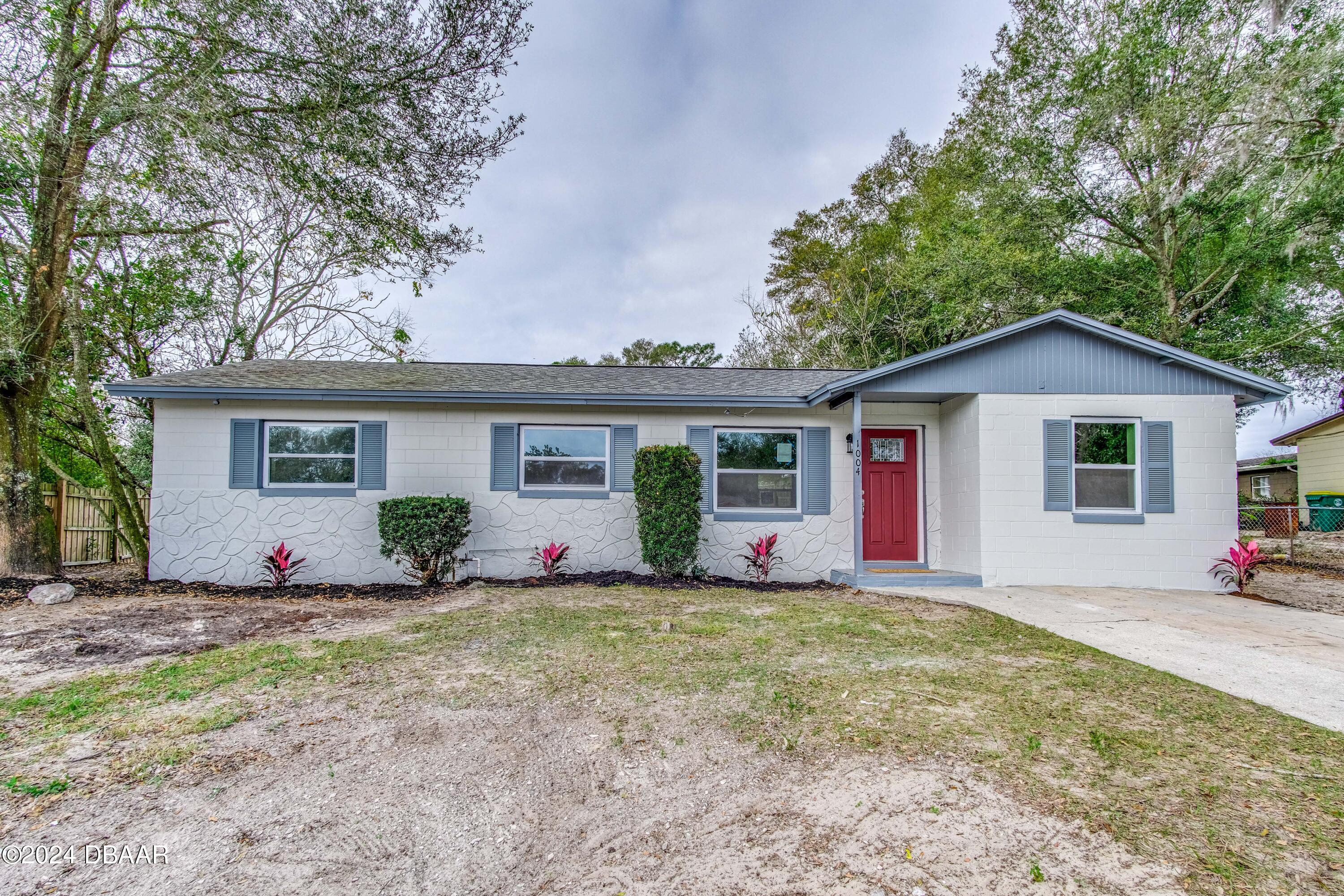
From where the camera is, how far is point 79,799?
2.39 metres

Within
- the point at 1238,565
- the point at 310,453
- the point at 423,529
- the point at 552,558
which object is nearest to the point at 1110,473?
the point at 1238,565

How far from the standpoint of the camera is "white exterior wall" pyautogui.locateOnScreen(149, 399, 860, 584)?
779 cm

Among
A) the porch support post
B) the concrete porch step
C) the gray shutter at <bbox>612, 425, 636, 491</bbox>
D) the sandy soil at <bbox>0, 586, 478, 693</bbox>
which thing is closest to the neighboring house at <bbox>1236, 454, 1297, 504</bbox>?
the concrete porch step

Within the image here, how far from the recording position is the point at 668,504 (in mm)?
7465

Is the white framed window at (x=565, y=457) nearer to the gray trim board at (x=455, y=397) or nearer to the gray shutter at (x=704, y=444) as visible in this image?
the gray trim board at (x=455, y=397)

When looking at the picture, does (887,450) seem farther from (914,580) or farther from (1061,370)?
(1061,370)

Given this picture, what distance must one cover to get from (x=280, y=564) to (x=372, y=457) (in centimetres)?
171

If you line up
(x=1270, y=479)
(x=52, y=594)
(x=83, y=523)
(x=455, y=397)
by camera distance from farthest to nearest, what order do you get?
(x=1270, y=479)
(x=83, y=523)
(x=455, y=397)
(x=52, y=594)

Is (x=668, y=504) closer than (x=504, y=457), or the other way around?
(x=668, y=504)

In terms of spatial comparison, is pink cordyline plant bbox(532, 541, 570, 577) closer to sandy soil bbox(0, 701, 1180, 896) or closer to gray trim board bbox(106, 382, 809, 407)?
gray trim board bbox(106, 382, 809, 407)

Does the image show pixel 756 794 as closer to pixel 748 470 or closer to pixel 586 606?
pixel 586 606

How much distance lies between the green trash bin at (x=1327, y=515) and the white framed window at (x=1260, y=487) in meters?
7.97

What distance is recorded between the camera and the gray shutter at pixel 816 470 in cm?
830

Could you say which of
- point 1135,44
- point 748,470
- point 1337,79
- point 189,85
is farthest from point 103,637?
point 1135,44
